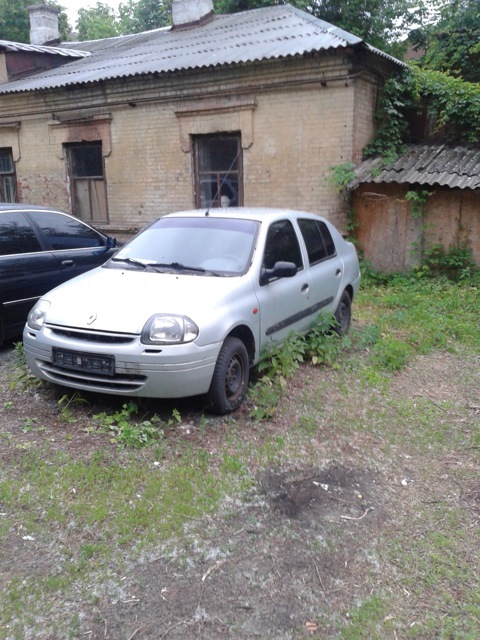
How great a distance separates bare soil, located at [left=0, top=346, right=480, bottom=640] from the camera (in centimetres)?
263

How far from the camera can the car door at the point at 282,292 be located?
4.99m

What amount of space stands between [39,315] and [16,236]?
1947 millimetres

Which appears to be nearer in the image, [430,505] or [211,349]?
[430,505]

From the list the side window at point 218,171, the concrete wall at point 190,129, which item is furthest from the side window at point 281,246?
the side window at point 218,171

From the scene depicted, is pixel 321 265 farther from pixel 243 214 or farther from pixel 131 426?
pixel 131 426

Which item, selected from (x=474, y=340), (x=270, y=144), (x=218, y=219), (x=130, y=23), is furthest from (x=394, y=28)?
(x=130, y=23)

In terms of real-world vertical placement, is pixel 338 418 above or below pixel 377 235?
below

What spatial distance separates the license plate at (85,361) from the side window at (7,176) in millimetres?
11266

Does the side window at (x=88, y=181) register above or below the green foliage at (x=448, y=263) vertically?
above

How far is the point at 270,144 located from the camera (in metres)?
10.5

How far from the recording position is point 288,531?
3236mm

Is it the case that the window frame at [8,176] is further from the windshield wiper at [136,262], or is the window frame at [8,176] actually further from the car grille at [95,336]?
the car grille at [95,336]

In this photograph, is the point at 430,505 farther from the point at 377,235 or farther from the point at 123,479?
the point at 377,235

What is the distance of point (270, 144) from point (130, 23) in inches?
1162
